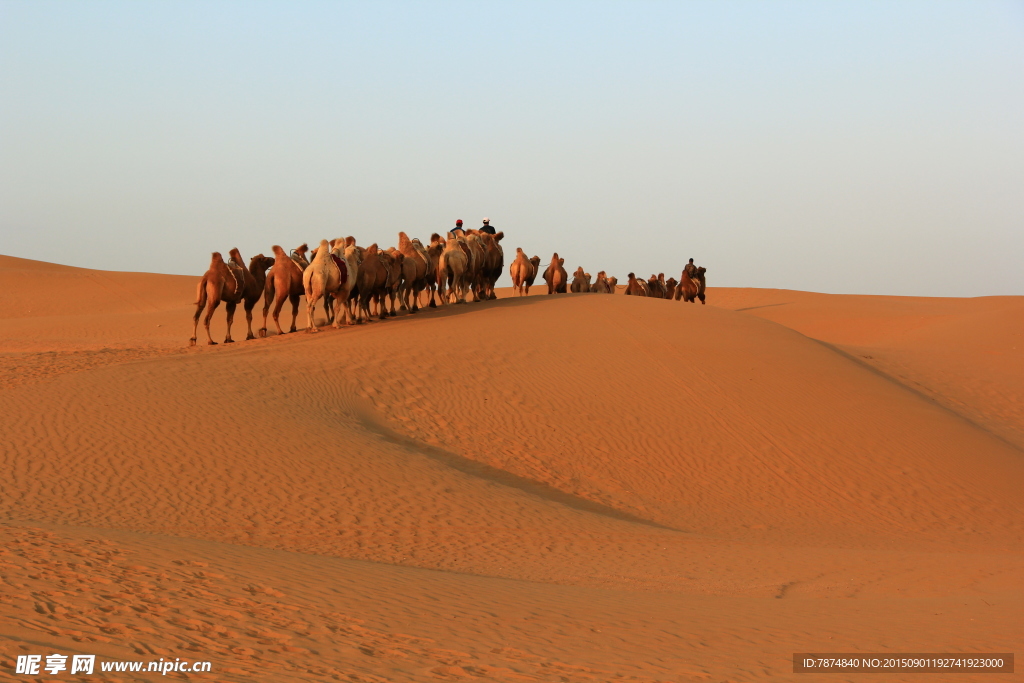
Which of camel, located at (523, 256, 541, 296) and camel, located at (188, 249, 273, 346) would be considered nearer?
camel, located at (188, 249, 273, 346)

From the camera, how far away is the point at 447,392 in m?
16.7

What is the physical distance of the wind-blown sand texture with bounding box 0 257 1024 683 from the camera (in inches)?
253

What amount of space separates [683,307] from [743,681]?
18992 millimetres

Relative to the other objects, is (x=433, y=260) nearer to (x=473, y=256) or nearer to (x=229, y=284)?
(x=473, y=256)

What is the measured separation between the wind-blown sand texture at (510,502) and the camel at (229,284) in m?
1.11

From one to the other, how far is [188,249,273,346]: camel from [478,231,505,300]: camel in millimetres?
6235

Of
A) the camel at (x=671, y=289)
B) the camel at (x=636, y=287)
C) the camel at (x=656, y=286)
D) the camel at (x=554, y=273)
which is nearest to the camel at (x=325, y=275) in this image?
the camel at (x=554, y=273)

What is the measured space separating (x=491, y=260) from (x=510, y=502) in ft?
46.5

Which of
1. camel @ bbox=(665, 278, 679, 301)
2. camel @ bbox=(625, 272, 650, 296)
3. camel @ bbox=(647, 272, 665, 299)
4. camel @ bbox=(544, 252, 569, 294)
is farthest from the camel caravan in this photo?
camel @ bbox=(665, 278, 679, 301)

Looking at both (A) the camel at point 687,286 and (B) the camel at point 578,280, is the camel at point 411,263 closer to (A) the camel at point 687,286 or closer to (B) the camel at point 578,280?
(B) the camel at point 578,280

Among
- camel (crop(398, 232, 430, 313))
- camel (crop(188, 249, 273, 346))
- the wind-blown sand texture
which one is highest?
camel (crop(398, 232, 430, 313))

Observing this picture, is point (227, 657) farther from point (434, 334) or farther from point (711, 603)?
point (434, 334)

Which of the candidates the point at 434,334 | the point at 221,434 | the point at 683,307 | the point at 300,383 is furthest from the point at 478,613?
the point at 683,307

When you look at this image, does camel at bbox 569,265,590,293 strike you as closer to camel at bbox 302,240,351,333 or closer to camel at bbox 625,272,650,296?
camel at bbox 625,272,650,296
